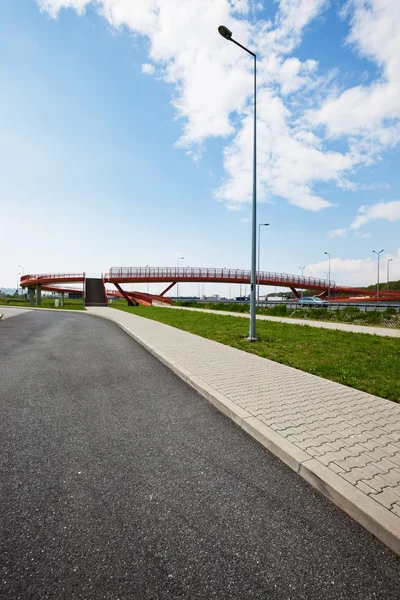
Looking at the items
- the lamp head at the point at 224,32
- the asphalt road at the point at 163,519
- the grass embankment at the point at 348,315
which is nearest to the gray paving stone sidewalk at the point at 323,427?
the asphalt road at the point at 163,519

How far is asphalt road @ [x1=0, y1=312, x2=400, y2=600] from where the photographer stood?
1.87 m

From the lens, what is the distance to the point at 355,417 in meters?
4.20

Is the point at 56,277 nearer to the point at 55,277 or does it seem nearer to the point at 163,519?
the point at 55,277

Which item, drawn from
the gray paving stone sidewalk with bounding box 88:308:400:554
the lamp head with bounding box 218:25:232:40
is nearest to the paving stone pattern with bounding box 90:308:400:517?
the gray paving stone sidewalk with bounding box 88:308:400:554

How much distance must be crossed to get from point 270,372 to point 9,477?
15.9 feet

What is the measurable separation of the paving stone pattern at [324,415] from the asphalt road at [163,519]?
0.42 metres

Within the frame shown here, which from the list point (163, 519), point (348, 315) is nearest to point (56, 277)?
point (348, 315)

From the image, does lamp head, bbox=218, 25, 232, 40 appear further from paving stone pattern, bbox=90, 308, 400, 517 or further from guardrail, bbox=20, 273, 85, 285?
guardrail, bbox=20, 273, 85, 285

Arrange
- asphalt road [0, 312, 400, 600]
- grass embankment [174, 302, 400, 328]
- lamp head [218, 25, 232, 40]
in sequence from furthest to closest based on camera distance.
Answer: grass embankment [174, 302, 400, 328]
lamp head [218, 25, 232, 40]
asphalt road [0, 312, 400, 600]

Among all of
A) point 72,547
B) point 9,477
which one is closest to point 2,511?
point 9,477

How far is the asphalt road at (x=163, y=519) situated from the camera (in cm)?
187

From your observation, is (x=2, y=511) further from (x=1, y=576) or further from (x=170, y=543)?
(x=170, y=543)

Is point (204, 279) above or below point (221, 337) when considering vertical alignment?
above

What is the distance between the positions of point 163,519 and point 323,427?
7.55ft
